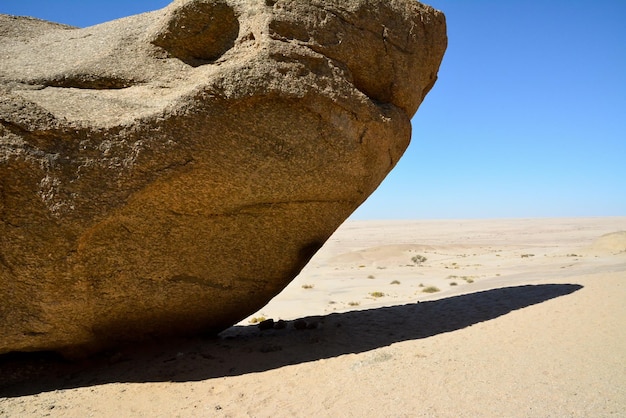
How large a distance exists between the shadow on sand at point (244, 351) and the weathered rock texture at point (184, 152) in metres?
0.34

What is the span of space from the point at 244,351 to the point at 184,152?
3135 mm

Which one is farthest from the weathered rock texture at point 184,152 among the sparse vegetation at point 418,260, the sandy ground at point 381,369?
the sparse vegetation at point 418,260

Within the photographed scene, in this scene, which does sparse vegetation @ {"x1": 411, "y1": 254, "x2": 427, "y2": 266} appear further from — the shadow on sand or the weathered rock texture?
the weathered rock texture

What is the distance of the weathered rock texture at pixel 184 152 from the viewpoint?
5184 millimetres

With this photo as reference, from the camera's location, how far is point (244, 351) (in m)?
6.87

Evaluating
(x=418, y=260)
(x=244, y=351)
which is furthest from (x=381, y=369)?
(x=418, y=260)

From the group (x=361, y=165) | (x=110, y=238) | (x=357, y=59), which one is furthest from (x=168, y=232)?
(x=357, y=59)

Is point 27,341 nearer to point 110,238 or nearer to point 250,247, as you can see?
point 110,238

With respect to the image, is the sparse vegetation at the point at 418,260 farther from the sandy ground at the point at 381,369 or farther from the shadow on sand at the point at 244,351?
the shadow on sand at the point at 244,351

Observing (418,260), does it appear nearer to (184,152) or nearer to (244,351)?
(244,351)

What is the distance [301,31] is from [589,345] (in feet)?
18.4

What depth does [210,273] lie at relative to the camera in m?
6.42

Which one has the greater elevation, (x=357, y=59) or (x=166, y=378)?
(x=357, y=59)

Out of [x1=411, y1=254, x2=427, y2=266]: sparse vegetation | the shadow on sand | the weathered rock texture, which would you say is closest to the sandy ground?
the shadow on sand
